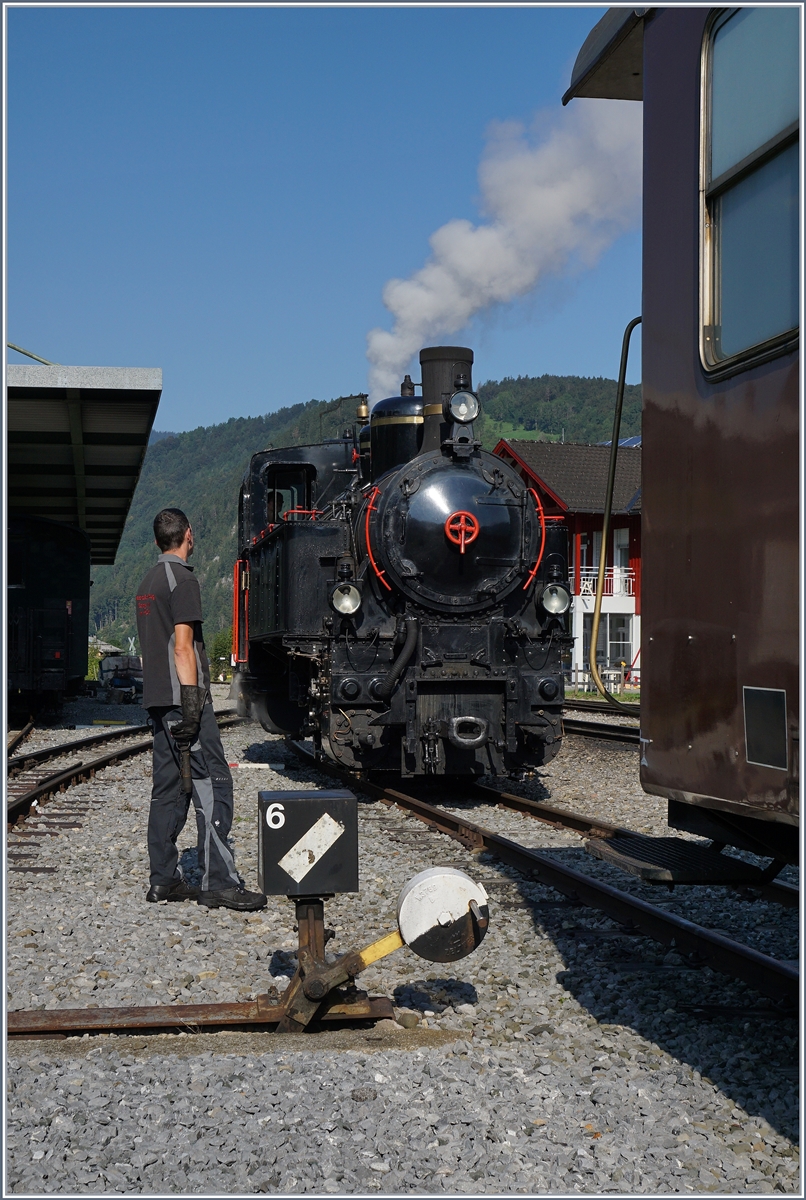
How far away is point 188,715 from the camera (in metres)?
5.60

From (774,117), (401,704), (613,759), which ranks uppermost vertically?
(774,117)

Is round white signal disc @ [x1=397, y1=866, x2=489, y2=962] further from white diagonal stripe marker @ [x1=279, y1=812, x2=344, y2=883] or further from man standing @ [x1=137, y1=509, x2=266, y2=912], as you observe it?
man standing @ [x1=137, y1=509, x2=266, y2=912]

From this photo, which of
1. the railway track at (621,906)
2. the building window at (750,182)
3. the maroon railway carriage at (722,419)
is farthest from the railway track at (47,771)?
the building window at (750,182)

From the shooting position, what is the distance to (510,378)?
648 feet

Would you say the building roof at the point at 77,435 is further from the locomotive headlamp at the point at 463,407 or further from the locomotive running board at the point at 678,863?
the locomotive running board at the point at 678,863

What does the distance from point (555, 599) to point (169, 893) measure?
180 inches

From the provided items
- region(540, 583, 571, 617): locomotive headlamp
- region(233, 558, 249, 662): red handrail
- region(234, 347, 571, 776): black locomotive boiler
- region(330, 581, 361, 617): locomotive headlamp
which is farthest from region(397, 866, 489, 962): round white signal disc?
region(233, 558, 249, 662): red handrail

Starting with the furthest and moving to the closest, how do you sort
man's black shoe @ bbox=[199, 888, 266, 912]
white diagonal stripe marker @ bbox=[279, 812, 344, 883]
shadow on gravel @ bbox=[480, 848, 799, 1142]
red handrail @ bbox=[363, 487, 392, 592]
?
red handrail @ bbox=[363, 487, 392, 592] < man's black shoe @ bbox=[199, 888, 266, 912] < white diagonal stripe marker @ bbox=[279, 812, 344, 883] < shadow on gravel @ bbox=[480, 848, 799, 1142]

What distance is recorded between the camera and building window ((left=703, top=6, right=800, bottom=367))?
8.69ft

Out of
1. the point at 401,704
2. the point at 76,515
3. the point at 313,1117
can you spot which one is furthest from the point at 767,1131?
the point at 76,515

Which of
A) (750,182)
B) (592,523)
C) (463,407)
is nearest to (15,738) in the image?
(463,407)

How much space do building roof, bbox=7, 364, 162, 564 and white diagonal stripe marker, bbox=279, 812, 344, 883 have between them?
1177 centimetres

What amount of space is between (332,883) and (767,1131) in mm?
1603

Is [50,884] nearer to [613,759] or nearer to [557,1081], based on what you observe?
[557,1081]
